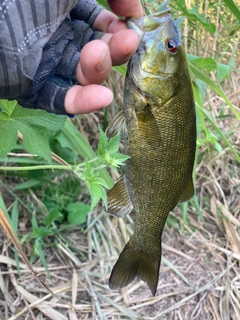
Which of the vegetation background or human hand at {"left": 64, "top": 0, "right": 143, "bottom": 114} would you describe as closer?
human hand at {"left": 64, "top": 0, "right": 143, "bottom": 114}

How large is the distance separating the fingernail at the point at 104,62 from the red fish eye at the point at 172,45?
229 mm

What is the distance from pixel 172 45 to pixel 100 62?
0.26 metres

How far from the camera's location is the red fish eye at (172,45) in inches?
36.9

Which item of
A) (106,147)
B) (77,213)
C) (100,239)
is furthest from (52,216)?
(106,147)

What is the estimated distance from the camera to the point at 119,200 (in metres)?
1.14

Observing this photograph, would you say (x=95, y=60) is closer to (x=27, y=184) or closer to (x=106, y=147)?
(x=106, y=147)

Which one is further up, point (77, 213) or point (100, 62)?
point (100, 62)

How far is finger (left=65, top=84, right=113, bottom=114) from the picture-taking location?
0.77 meters

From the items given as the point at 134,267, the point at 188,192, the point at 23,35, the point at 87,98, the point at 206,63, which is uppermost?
the point at 23,35

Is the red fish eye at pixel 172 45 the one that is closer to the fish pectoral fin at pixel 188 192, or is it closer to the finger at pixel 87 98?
the finger at pixel 87 98

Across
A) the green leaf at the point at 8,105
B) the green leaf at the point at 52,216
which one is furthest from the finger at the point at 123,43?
the green leaf at the point at 52,216

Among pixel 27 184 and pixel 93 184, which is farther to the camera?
pixel 27 184

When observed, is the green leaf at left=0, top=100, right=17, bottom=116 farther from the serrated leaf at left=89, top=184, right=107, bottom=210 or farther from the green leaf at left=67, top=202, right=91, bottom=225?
the green leaf at left=67, top=202, right=91, bottom=225

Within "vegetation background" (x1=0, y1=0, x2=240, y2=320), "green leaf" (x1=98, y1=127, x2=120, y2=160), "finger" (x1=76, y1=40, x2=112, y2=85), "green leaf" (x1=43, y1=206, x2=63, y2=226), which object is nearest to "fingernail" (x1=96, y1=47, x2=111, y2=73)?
"finger" (x1=76, y1=40, x2=112, y2=85)
